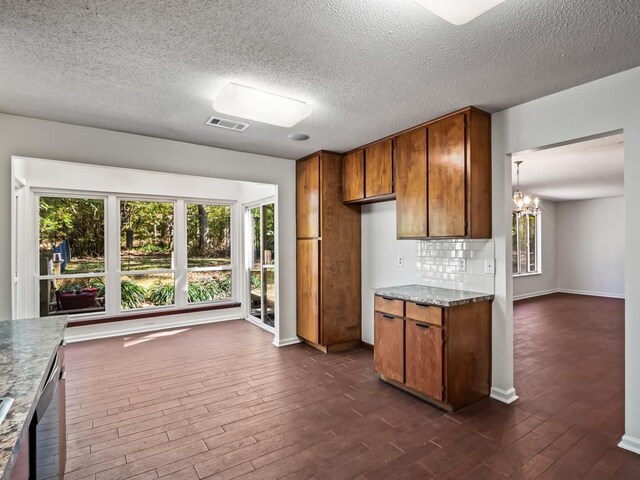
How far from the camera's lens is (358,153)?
409cm

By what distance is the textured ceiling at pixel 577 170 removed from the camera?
14.0 feet

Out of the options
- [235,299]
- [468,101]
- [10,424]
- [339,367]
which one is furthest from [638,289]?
[235,299]

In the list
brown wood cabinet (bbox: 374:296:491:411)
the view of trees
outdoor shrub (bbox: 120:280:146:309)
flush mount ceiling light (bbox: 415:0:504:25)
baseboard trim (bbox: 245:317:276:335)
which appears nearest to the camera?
flush mount ceiling light (bbox: 415:0:504:25)

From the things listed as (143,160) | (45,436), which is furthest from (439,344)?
(143,160)

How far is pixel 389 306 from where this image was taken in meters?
3.22

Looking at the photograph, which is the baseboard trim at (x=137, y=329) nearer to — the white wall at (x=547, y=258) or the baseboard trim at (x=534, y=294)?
the baseboard trim at (x=534, y=294)

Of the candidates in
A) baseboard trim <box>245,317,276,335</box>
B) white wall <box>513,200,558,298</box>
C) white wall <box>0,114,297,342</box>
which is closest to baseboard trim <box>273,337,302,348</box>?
white wall <box>0,114,297,342</box>

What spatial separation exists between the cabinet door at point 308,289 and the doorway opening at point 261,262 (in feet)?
1.77

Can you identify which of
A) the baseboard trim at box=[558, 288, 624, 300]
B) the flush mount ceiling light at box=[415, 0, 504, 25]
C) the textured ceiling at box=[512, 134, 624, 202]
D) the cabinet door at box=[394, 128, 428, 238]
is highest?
the textured ceiling at box=[512, 134, 624, 202]

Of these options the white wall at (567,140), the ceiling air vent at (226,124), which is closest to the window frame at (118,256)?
the ceiling air vent at (226,124)

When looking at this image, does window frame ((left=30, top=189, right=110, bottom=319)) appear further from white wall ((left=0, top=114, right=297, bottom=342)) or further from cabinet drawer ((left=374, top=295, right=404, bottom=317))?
cabinet drawer ((left=374, top=295, right=404, bottom=317))

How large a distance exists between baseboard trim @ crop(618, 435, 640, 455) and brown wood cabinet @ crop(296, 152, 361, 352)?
2711 mm

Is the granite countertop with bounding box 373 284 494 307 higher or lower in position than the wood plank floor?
higher

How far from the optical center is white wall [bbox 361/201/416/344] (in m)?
3.88
